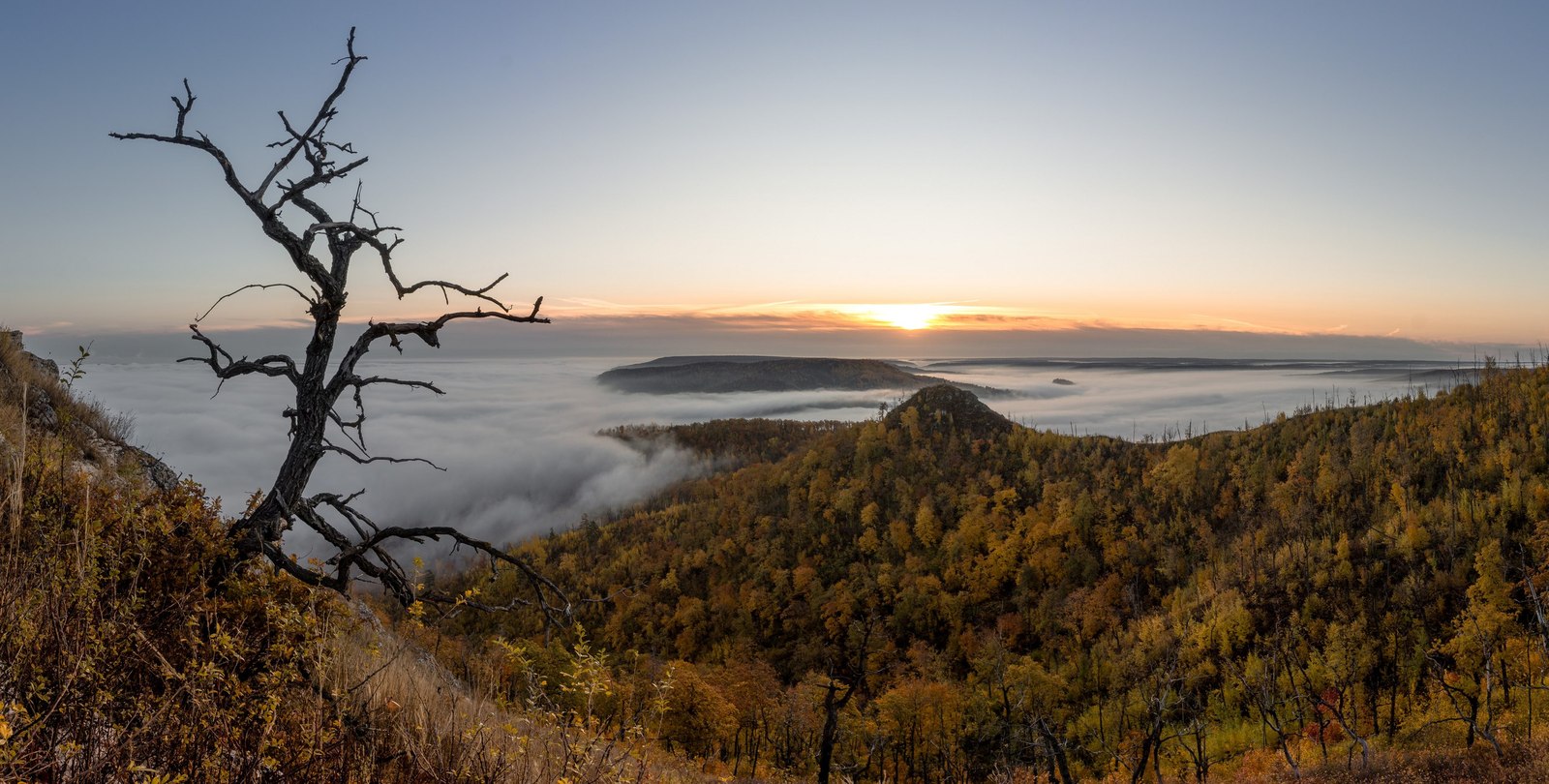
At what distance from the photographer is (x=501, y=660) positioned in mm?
7883

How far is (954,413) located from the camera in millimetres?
154000

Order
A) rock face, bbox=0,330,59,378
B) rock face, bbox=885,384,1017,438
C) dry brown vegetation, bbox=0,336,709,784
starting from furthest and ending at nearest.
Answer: rock face, bbox=885,384,1017,438
rock face, bbox=0,330,59,378
dry brown vegetation, bbox=0,336,709,784

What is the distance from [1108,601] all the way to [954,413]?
63.3 m

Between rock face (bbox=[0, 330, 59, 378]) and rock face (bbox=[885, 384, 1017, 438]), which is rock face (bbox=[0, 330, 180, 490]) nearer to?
rock face (bbox=[0, 330, 59, 378])

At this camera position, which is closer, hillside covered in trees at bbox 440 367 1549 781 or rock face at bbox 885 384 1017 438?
hillside covered in trees at bbox 440 367 1549 781

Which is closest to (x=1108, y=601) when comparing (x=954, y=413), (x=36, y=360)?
(x=954, y=413)

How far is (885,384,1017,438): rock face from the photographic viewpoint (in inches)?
5886

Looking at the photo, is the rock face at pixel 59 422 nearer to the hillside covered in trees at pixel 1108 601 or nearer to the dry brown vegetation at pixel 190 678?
the dry brown vegetation at pixel 190 678

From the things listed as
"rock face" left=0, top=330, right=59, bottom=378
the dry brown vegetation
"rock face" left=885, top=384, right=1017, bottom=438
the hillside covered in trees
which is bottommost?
the hillside covered in trees

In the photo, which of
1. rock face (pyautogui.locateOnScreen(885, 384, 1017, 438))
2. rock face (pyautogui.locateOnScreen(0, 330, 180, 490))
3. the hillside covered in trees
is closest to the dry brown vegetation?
rock face (pyautogui.locateOnScreen(0, 330, 180, 490))

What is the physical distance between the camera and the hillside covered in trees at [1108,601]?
44.2 m

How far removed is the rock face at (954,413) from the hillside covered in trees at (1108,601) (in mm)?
541

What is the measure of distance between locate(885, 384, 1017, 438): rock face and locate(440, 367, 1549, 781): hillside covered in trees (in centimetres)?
54

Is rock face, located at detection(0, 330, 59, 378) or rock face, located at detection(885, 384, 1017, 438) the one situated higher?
rock face, located at detection(0, 330, 59, 378)
